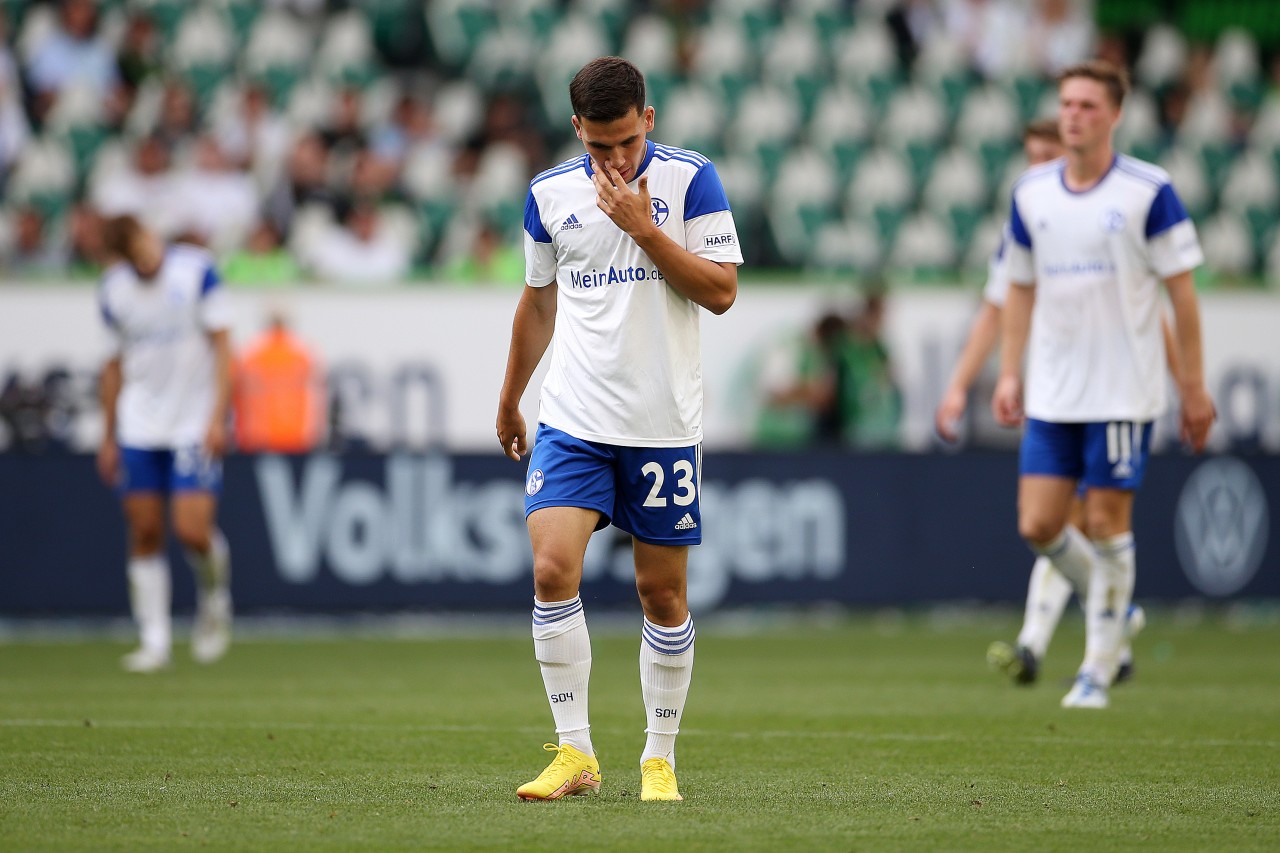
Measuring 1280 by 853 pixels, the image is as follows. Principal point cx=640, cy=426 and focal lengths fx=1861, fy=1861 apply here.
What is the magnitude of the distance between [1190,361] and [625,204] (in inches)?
139

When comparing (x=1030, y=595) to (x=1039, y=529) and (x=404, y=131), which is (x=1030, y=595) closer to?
(x=1039, y=529)

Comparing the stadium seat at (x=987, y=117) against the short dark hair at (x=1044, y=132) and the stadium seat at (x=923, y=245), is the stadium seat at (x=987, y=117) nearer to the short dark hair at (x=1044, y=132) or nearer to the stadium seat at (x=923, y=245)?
the stadium seat at (x=923, y=245)

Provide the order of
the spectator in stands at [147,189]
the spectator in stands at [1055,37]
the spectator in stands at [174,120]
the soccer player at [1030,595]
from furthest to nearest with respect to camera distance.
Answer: the spectator in stands at [1055,37] < the spectator in stands at [174,120] < the spectator in stands at [147,189] < the soccer player at [1030,595]

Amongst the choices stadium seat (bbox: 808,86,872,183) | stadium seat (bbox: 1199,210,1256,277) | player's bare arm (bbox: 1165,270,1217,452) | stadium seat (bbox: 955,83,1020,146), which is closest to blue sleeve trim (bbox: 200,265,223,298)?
player's bare arm (bbox: 1165,270,1217,452)

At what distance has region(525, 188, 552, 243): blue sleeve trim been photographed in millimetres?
5875

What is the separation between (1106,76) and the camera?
323 inches

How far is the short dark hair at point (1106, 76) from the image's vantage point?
8.19m

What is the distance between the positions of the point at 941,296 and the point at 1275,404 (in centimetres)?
320

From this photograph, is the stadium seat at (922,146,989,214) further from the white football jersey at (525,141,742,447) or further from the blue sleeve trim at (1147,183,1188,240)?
the white football jersey at (525,141,742,447)

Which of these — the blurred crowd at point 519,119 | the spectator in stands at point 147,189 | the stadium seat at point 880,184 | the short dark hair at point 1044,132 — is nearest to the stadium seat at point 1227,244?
the blurred crowd at point 519,119

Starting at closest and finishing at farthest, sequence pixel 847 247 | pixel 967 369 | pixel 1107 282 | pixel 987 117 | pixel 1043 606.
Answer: pixel 1107 282
pixel 967 369
pixel 1043 606
pixel 847 247
pixel 987 117

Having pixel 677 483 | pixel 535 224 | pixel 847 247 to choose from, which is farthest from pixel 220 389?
pixel 847 247

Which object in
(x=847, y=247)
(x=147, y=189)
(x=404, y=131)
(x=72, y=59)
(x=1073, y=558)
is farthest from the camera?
(x=847, y=247)

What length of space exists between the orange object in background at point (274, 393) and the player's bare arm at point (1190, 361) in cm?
850
